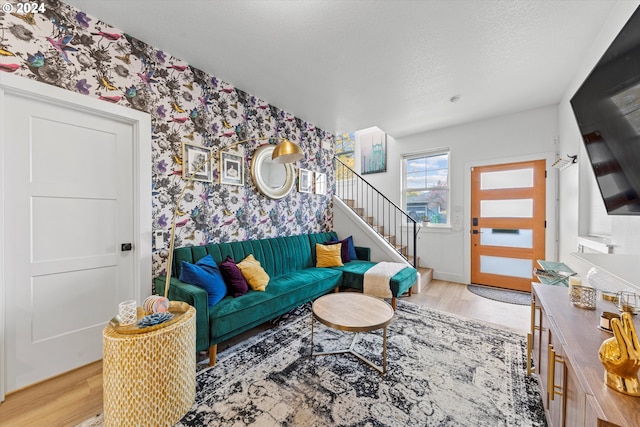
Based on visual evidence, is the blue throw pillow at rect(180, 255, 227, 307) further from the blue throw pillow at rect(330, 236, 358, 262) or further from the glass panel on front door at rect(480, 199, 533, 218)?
the glass panel on front door at rect(480, 199, 533, 218)

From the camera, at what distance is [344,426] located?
4.43ft

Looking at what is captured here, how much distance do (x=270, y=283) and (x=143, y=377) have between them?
1396mm

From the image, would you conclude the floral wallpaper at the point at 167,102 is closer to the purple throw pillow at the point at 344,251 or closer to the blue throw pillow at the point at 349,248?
the purple throw pillow at the point at 344,251

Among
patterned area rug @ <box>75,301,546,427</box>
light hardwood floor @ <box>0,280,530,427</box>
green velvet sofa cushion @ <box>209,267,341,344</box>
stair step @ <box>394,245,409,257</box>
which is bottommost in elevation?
light hardwood floor @ <box>0,280,530,427</box>

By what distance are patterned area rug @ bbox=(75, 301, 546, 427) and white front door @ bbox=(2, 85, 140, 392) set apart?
3.55 ft

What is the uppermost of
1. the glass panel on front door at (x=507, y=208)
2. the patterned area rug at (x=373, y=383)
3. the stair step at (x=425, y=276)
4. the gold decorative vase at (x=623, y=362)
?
the glass panel on front door at (x=507, y=208)

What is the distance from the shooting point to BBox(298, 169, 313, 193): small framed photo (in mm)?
3852

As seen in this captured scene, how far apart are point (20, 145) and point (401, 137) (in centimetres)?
486

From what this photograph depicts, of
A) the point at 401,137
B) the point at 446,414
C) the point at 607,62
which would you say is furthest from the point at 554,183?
the point at 446,414

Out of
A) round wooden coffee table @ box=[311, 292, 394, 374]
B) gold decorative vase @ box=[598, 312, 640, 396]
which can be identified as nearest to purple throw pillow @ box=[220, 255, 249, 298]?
round wooden coffee table @ box=[311, 292, 394, 374]

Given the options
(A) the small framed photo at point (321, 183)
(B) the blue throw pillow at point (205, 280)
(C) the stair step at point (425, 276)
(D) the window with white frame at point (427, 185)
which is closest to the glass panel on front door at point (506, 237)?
(D) the window with white frame at point (427, 185)

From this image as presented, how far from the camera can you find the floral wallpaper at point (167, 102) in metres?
1.67

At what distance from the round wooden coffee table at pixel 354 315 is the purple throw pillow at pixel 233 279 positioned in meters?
0.73

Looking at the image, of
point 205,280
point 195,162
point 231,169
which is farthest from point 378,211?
point 205,280
